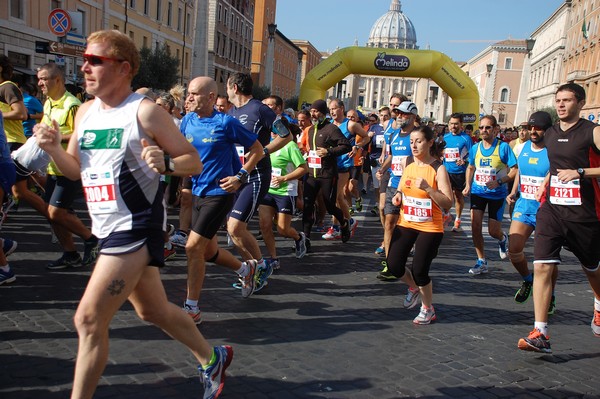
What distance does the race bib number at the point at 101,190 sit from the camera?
2.93 meters

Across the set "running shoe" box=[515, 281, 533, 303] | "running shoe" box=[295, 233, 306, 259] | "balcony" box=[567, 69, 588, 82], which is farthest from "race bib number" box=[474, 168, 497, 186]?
"balcony" box=[567, 69, 588, 82]

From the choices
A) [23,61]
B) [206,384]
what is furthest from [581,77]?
[206,384]

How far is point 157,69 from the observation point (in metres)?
36.4

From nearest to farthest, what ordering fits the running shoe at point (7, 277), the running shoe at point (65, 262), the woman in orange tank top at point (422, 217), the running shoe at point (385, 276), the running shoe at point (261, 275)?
the woman in orange tank top at point (422, 217) < the running shoe at point (7, 277) < the running shoe at point (261, 275) < the running shoe at point (65, 262) < the running shoe at point (385, 276)

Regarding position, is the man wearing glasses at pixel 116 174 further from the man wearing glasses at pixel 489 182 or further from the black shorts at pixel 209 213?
the man wearing glasses at pixel 489 182

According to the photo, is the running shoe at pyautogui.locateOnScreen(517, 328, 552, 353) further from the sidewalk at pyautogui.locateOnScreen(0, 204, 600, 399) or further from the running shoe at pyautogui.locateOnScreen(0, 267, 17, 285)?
the running shoe at pyautogui.locateOnScreen(0, 267, 17, 285)

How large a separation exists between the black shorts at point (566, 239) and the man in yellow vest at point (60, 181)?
4.52 meters

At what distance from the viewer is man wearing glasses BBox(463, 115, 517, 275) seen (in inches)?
287

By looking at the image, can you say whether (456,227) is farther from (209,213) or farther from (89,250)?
(209,213)

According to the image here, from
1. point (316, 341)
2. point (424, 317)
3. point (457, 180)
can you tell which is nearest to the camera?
point (316, 341)

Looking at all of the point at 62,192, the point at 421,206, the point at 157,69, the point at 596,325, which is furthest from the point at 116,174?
the point at 157,69

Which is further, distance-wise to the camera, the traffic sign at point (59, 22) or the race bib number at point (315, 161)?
the traffic sign at point (59, 22)

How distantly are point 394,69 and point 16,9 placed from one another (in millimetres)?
17183

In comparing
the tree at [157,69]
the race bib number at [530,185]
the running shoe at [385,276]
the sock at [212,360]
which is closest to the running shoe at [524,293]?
the race bib number at [530,185]
